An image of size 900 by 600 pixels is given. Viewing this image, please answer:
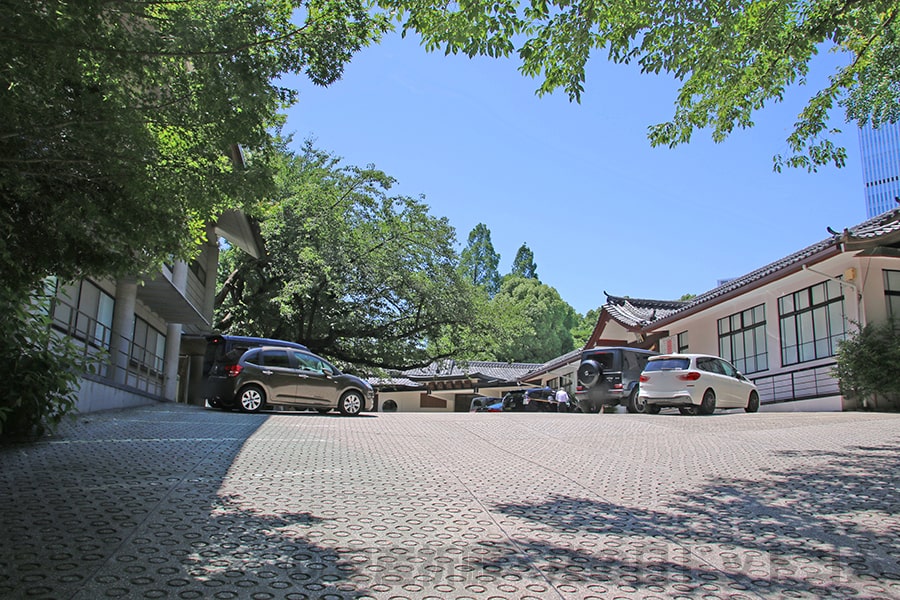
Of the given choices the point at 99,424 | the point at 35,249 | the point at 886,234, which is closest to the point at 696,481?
the point at 35,249

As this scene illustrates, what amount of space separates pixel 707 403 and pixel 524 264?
49817 millimetres

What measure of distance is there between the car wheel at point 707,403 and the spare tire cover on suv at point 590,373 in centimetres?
393

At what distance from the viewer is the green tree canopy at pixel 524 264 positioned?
223ft

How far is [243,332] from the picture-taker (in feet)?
96.4

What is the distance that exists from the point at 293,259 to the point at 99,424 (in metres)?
15.8

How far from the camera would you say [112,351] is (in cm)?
1894

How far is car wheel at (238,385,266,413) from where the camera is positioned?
1712cm

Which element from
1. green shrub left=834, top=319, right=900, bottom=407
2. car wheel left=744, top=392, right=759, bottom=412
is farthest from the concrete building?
green shrub left=834, top=319, right=900, bottom=407

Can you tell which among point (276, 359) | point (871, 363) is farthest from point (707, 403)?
point (276, 359)

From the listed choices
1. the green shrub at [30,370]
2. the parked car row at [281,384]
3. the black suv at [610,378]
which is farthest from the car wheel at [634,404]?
the green shrub at [30,370]

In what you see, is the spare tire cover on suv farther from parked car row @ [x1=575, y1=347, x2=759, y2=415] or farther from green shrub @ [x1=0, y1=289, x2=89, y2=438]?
green shrub @ [x1=0, y1=289, x2=89, y2=438]

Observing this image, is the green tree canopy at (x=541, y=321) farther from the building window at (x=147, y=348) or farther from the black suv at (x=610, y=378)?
the building window at (x=147, y=348)

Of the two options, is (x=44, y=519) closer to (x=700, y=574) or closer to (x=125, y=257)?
(x=125, y=257)

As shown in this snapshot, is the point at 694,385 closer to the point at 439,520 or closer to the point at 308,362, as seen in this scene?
the point at 308,362
